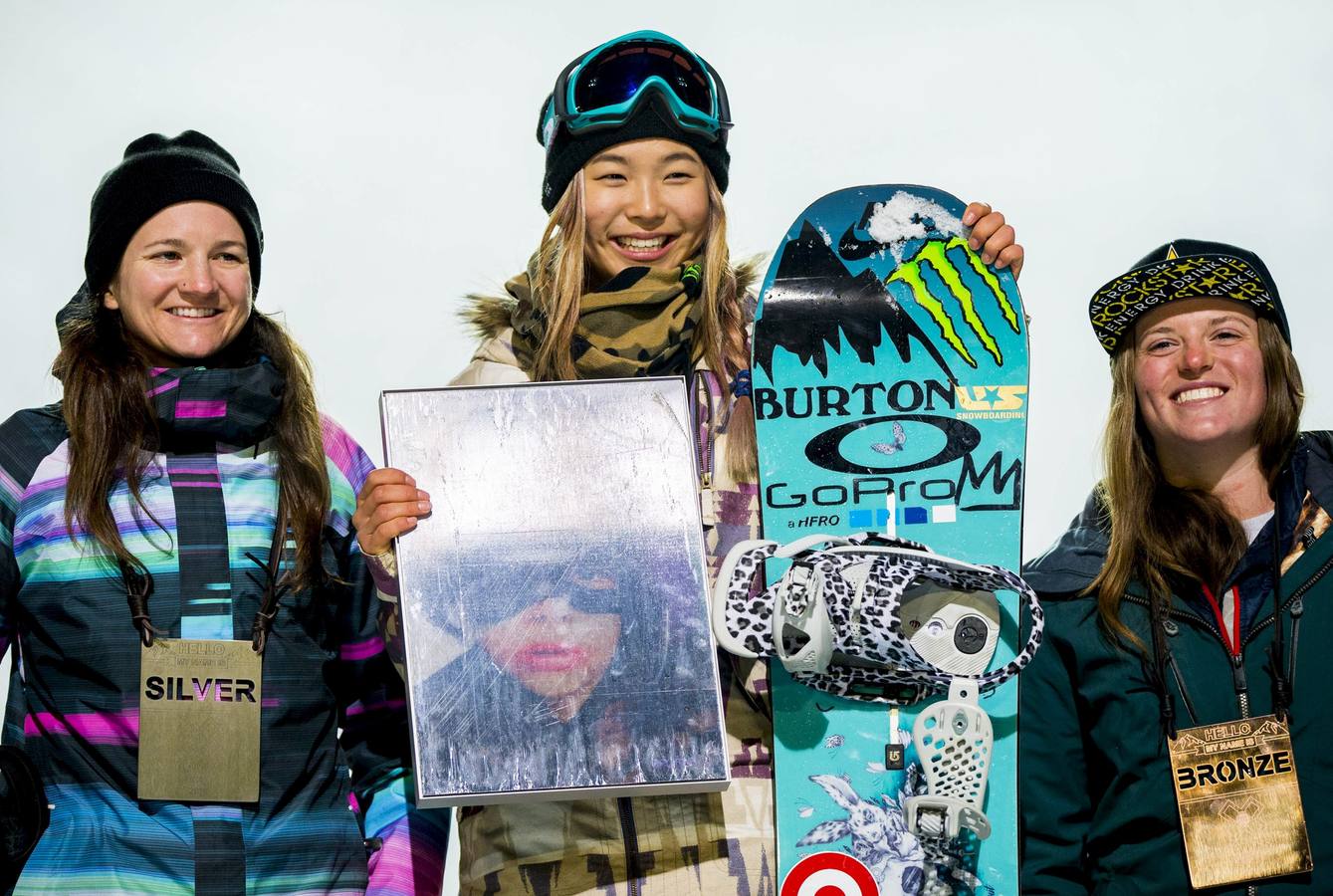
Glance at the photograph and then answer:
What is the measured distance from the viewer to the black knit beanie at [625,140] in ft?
7.85

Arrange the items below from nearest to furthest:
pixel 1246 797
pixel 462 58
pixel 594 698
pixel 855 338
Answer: pixel 594 698 < pixel 1246 797 < pixel 855 338 < pixel 462 58

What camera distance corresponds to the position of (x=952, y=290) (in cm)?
248

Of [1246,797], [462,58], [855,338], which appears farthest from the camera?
[462,58]

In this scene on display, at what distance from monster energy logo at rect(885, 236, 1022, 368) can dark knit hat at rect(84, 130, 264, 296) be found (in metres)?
1.21

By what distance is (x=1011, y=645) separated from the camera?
2.29 metres

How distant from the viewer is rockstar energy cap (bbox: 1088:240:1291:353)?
7.83ft

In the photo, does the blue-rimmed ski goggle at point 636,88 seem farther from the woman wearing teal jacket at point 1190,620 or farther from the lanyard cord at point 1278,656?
the lanyard cord at point 1278,656

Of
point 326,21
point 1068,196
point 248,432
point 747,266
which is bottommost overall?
point 248,432

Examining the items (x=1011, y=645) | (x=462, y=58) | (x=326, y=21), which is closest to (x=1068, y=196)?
(x=462, y=58)

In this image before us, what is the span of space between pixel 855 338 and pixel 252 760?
49.8 inches

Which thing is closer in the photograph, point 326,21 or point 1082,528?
point 1082,528

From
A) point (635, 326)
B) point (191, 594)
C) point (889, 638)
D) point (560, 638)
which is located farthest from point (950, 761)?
point (191, 594)

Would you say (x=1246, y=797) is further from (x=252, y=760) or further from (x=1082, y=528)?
(x=252, y=760)

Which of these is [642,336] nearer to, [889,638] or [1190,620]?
[889,638]
